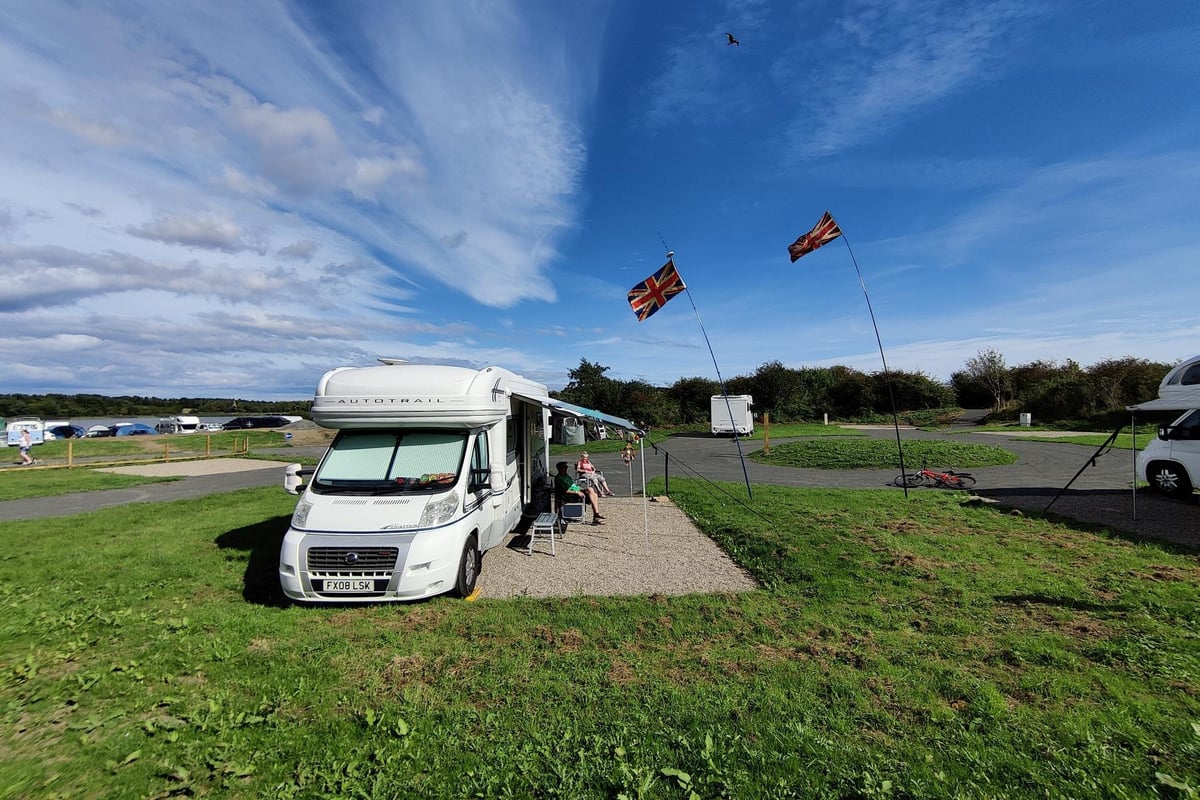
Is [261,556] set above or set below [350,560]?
below

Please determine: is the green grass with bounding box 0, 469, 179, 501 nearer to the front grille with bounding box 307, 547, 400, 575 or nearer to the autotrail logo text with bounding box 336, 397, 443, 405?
the autotrail logo text with bounding box 336, 397, 443, 405

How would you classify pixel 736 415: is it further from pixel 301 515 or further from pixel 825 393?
pixel 301 515

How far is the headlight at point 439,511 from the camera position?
5.96 meters

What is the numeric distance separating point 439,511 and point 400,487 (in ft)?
2.23

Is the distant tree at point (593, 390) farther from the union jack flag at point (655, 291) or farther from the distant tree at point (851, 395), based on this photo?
the union jack flag at point (655, 291)

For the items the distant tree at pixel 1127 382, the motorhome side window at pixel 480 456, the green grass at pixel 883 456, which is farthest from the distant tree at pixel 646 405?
the motorhome side window at pixel 480 456

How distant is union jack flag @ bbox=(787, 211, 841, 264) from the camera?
36.3 feet

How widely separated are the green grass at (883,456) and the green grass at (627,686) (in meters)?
11.6

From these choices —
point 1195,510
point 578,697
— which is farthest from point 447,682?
point 1195,510

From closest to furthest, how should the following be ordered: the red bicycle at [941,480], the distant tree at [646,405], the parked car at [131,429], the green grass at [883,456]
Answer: the red bicycle at [941,480] < the green grass at [883,456] < the distant tree at [646,405] < the parked car at [131,429]

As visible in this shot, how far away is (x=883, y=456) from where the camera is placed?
19.1m

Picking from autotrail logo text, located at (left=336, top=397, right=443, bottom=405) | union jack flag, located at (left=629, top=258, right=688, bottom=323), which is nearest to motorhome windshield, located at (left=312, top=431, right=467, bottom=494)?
autotrail logo text, located at (left=336, top=397, right=443, bottom=405)

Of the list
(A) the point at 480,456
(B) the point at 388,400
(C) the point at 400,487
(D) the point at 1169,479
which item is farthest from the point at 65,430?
(D) the point at 1169,479

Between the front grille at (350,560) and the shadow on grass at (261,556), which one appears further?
the shadow on grass at (261,556)
